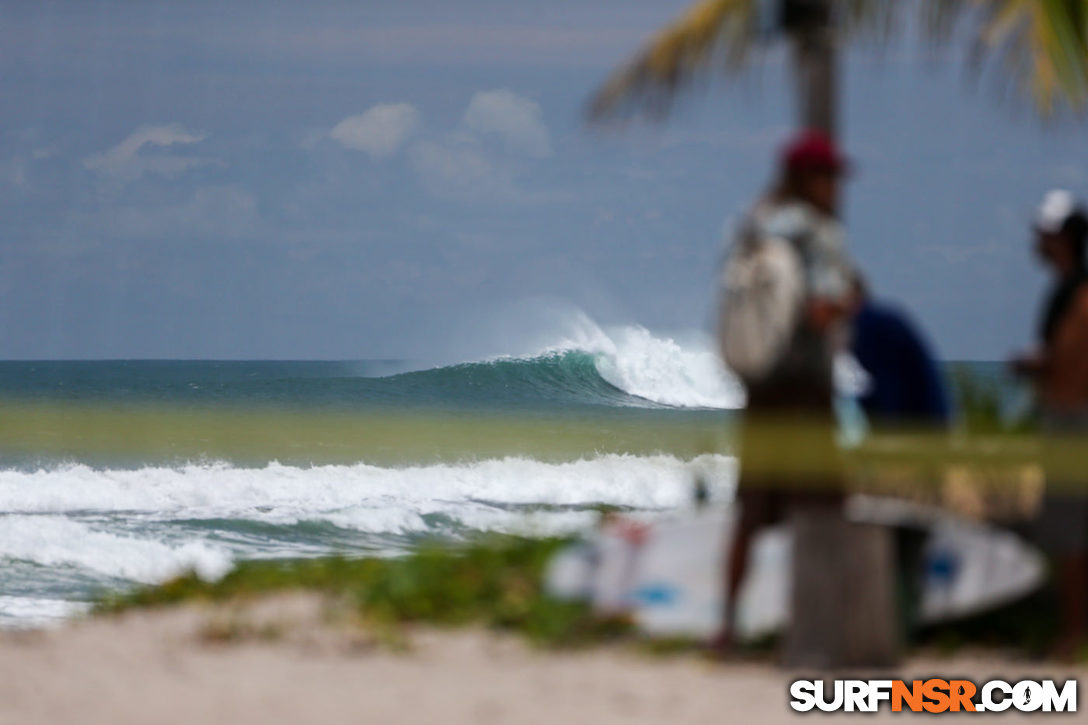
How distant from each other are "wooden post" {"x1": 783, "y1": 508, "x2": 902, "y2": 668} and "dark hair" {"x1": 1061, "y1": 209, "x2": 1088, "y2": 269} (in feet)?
4.34

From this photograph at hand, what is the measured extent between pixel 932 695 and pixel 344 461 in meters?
27.3

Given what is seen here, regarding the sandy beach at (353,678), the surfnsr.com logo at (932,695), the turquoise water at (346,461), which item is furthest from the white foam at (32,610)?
the surfnsr.com logo at (932,695)

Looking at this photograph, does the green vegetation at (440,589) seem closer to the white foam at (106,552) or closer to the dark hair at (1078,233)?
the dark hair at (1078,233)

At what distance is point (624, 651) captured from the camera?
5176mm

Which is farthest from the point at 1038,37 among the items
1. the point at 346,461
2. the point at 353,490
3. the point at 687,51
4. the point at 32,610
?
the point at 346,461

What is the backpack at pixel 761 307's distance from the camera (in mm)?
4430

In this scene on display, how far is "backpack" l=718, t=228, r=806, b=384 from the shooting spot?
14.5 ft

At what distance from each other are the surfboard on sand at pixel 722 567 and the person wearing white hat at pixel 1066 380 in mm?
177

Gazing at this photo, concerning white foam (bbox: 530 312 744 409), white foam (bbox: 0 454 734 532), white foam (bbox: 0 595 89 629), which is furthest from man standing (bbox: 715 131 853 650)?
white foam (bbox: 530 312 744 409)

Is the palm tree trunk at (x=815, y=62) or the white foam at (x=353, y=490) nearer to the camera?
the palm tree trunk at (x=815, y=62)

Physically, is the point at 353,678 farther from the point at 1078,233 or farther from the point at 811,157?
the point at 1078,233

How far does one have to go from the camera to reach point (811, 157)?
4.64 metres

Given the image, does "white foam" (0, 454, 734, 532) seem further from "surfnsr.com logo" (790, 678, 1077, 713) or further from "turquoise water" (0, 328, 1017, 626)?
"surfnsr.com logo" (790, 678, 1077, 713)

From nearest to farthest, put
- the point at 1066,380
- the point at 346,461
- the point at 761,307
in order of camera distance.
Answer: the point at 761,307 → the point at 1066,380 → the point at 346,461
